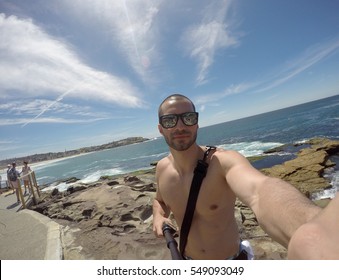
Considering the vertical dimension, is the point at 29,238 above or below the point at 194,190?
below

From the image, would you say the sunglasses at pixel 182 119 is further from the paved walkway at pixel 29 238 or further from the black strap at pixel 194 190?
the paved walkway at pixel 29 238

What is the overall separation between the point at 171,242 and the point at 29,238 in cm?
561

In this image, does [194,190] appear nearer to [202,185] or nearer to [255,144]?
[202,185]

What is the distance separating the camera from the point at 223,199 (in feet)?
7.38

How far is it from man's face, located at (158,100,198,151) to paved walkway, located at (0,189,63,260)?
398cm

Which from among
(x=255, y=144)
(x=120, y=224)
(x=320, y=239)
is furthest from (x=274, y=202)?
(x=255, y=144)

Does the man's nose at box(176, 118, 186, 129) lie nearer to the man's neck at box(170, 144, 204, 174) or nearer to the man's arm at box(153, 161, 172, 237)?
the man's neck at box(170, 144, 204, 174)

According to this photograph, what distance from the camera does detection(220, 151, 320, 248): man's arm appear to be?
3.59 ft

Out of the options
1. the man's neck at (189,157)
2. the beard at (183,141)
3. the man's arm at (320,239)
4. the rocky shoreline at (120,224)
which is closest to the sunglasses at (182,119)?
the beard at (183,141)

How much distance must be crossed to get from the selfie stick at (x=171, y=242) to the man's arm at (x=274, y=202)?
0.67 meters

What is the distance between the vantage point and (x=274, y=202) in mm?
1291

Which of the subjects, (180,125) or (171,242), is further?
(180,125)
